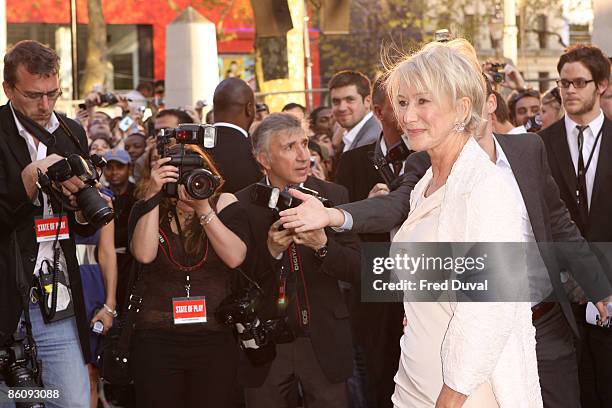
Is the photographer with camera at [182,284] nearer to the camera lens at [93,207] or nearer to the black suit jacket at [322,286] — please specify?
the black suit jacket at [322,286]

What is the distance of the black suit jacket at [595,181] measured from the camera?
6704 mm

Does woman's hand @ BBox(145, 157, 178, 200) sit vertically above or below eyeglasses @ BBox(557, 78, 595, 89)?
below

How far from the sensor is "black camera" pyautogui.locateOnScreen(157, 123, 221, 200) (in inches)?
225

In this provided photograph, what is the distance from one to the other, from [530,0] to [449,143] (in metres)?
40.4

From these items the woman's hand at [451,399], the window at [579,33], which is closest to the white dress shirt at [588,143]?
the woman's hand at [451,399]

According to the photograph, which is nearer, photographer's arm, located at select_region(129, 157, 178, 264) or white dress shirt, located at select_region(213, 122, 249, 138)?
photographer's arm, located at select_region(129, 157, 178, 264)

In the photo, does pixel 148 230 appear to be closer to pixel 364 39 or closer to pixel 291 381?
pixel 291 381

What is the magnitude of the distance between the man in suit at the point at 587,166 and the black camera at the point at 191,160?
7.32 ft

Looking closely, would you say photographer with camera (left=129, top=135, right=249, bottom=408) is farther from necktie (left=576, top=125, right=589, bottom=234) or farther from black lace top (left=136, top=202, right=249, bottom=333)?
necktie (left=576, top=125, right=589, bottom=234)

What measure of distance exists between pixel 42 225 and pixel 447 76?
261 cm

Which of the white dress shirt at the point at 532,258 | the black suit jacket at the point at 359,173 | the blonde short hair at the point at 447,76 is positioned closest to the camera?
the blonde short hair at the point at 447,76

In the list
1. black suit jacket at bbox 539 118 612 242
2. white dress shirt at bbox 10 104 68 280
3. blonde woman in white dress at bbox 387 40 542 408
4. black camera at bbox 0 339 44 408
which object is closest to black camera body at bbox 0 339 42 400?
black camera at bbox 0 339 44 408

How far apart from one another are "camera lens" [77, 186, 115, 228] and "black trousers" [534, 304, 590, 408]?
206 centimetres

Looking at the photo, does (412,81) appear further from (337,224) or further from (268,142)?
(268,142)
